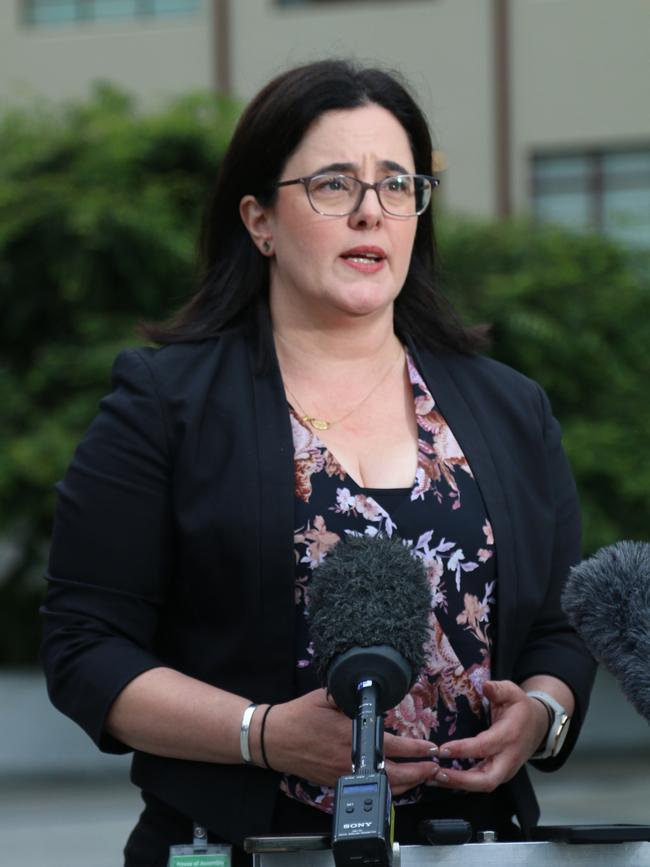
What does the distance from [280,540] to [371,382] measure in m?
0.43

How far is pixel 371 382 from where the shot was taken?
2629 mm

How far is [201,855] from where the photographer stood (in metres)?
2.29

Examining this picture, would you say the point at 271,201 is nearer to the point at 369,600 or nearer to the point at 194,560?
the point at 194,560

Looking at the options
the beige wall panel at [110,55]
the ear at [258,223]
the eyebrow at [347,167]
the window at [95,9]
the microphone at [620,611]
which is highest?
the window at [95,9]

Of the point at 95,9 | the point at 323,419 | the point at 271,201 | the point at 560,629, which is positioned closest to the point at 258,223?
the point at 271,201

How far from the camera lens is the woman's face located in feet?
8.15

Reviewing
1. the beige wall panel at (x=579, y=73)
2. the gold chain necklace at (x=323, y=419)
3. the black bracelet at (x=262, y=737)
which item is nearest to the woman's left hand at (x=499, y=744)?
the black bracelet at (x=262, y=737)

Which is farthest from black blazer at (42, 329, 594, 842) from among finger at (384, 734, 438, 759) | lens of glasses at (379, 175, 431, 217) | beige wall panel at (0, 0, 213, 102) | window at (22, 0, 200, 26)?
window at (22, 0, 200, 26)

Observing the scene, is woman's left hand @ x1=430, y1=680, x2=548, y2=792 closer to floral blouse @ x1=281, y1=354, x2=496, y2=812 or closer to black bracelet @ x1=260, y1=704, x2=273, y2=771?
floral blouse @ x1=281, y1=354, x2=496, y2=812

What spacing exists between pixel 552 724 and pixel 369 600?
71 centimetres

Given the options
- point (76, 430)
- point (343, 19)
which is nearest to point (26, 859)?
point (76, 430)

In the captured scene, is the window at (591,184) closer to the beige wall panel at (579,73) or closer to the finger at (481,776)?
the beige wall panel at (579,73)

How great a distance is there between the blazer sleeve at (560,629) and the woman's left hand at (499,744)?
15 cm

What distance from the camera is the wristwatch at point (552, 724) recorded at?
242 centimetres
